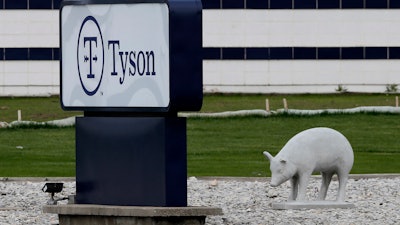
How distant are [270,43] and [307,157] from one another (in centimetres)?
4443

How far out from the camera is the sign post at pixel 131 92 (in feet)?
50.4

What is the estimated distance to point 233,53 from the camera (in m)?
63.8

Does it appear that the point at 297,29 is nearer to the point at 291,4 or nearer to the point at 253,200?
the point at 291,4

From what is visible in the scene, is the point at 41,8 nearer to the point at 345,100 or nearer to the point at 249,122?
the point at 345,100

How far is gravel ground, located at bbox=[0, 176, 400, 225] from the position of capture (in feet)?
60.4

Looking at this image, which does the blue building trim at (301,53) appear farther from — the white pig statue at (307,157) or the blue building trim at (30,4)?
the white pig statue at (307,157)

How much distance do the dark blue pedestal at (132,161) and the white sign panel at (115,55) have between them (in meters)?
0.26

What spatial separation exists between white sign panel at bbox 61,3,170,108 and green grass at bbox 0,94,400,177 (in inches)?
385

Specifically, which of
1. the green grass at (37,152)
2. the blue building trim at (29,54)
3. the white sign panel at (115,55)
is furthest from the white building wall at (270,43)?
the white sign panel at (115,55)

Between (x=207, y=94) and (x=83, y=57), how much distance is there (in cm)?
4564

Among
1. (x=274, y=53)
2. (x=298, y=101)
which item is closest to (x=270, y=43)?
(x=274, y=53)

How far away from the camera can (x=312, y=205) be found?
64.4 feet

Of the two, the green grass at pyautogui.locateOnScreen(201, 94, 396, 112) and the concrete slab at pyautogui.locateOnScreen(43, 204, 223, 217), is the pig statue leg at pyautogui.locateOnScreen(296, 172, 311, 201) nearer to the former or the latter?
the concrete slab at pyautogui.locateOnScreen(43, 204, 223, 217)

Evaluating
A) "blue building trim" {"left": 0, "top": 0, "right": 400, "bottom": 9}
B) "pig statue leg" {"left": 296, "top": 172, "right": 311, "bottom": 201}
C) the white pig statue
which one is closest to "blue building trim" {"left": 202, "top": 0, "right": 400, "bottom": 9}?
"blue building trim" {"left": 0, "top": 0, "right": 400, "bottom": 9}
